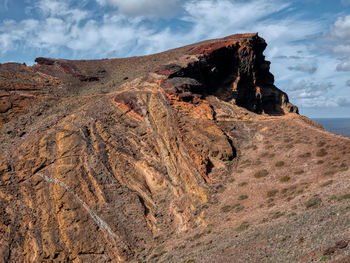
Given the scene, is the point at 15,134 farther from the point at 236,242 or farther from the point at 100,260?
the point at 236,242

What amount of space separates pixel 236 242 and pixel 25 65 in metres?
48.4

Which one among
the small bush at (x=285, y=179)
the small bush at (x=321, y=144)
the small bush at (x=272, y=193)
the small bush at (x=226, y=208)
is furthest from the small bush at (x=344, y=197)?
the small bush at (x=321, y=144)

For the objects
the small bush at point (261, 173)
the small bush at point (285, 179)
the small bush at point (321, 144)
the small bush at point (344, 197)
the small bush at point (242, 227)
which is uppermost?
the small bush at point (321, 144)

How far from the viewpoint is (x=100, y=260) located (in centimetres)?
2592

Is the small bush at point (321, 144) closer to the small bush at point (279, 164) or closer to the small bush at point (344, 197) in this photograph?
the small bush at point (279, 164)

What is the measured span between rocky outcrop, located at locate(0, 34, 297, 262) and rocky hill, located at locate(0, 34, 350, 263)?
12 centimetres

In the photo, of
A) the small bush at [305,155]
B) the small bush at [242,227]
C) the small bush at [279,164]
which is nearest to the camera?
the small bush at [242,227]

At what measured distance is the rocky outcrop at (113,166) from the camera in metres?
27.0

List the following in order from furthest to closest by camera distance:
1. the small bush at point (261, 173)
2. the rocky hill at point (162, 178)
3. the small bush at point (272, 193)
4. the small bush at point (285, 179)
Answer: the small bush at point (261, 173)
the small bush at point (285, 179)
the small bush at point (272, 193)
the rocky hill at point (162, 178)

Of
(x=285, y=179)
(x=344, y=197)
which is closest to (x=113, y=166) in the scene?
(x=285, y=179)

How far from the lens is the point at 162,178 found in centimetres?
3183

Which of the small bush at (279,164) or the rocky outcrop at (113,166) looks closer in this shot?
the rocky outcrop at (113,166)

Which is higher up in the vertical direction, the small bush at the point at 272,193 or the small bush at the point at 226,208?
the small bush at the point at 272,193

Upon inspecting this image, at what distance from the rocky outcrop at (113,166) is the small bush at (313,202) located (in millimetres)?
8951
